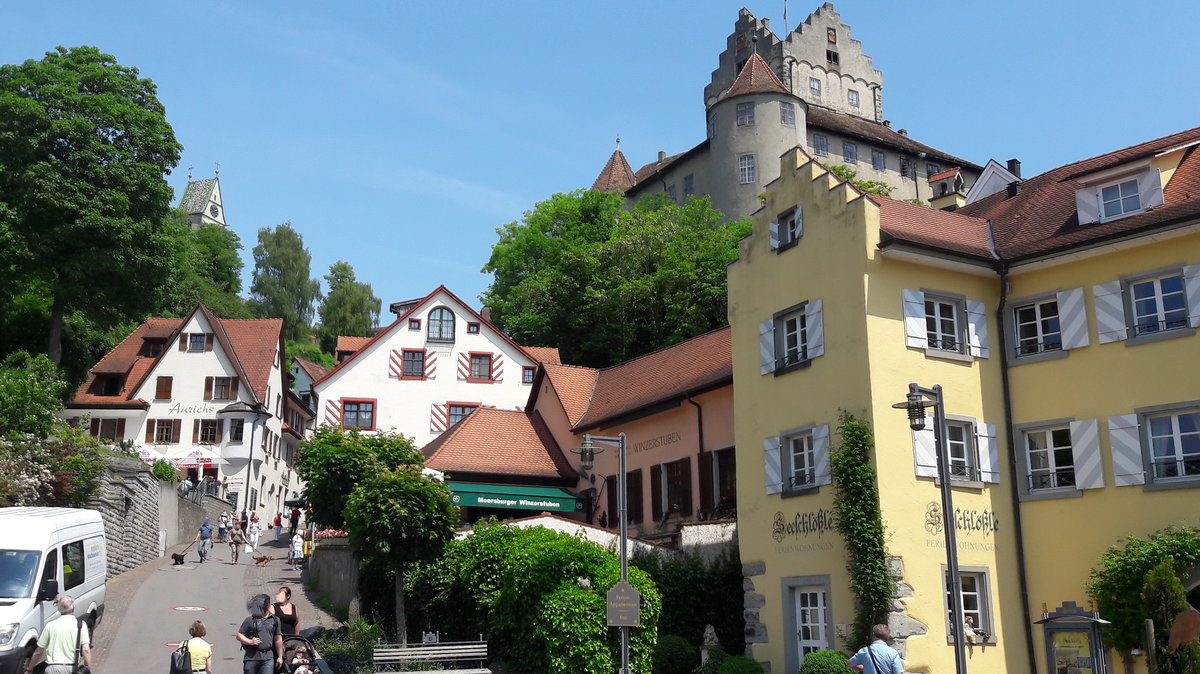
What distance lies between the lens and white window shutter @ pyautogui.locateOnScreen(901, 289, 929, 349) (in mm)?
21859

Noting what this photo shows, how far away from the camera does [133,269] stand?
44062 mm

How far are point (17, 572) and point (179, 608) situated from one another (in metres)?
10.8

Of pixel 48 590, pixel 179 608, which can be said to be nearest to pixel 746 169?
pixel 179 608

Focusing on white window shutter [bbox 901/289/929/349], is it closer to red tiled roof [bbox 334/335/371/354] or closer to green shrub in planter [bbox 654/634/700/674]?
green shrub in planter [bbox 654/634/700/674]

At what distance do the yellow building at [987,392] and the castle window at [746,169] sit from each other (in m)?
45.0

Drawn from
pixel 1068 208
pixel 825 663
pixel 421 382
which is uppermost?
pixel 421 382

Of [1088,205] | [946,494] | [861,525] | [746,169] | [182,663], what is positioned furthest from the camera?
[746,169]

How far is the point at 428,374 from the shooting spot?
50.9 metres

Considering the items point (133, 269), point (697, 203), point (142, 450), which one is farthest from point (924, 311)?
point (142, 450)

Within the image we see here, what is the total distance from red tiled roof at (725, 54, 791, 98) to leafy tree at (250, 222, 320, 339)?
1809 inches

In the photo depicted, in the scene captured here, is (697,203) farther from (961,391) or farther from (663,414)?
(961,391)

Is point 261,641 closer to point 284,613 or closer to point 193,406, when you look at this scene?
point 284,613

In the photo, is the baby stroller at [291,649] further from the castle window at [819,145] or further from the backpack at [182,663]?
the castle window at [819,145]

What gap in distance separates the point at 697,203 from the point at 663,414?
1293 inches
